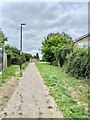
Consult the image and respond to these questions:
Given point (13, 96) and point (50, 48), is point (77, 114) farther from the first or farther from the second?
point (50, 48)

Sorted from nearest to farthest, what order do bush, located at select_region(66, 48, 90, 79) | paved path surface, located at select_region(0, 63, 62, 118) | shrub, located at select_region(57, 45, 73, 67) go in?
paved path surface, located at select_region(0, 63, 62, 118), bush, located at select_region(66, 48, 90, 79), shrub, located at select_region(57, 45, 73, 67)

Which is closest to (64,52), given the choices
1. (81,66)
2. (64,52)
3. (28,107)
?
(64,52)

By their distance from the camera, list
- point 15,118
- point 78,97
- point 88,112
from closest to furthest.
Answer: point 15,118
point 88,112
point 78,97

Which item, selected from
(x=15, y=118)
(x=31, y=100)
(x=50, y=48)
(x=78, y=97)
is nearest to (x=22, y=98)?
(x=31, y=100)

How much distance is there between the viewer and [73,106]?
837 centimetres

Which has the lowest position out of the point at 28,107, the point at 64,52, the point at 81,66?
the point at 28,107

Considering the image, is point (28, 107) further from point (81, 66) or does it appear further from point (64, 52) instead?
point (64, 52)

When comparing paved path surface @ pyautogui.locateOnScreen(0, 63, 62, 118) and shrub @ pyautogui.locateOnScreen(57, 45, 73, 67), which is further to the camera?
shrub @ pyautogui.locateOnScreen(57, 45, 73, 67)

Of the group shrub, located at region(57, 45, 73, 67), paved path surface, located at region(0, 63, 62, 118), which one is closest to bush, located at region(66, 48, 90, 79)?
paved path surface, located at region(0, 63, 62, 118)

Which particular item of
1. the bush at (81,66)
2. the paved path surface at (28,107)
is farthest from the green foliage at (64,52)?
the paved path surface at (28,107)

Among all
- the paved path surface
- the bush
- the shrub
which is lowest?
the paved path surface

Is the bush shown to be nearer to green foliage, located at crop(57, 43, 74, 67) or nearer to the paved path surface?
the paved path surface

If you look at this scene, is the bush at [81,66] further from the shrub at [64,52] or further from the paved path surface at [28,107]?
the shrub at [64,52]

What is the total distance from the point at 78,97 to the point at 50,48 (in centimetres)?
3442
